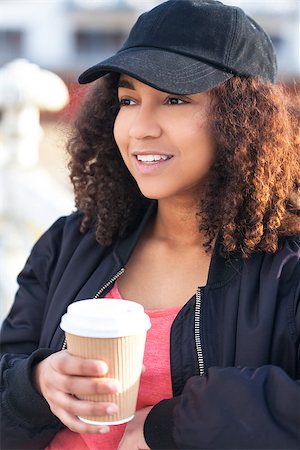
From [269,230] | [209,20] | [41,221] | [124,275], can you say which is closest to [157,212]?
[124,275]

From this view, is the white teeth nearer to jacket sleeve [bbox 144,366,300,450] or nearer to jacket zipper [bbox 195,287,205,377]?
jacket zipper [bbox 195,287,205,377]

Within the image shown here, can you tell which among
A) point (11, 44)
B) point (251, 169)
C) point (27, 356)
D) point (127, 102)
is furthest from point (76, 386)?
point (11, 44)

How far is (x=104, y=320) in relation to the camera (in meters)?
1.50

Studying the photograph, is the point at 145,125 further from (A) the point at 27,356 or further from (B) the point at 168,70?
(A) the point at 27,356

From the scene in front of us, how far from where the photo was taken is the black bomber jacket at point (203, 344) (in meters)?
1.57

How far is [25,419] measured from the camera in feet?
6.35

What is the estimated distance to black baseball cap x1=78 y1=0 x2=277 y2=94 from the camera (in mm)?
1881

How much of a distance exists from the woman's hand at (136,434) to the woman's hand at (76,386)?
0.22 m

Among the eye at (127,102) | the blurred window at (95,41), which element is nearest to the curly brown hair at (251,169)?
the eye at (127,102)

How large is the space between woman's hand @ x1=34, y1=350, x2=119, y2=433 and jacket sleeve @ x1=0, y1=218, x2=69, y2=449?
0.60 ft

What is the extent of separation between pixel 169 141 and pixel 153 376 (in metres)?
0.67

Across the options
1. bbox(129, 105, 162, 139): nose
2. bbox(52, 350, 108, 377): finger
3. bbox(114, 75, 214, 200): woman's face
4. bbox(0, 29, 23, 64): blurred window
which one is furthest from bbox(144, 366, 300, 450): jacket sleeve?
bbox(0, 29, 23, 64): blurred window

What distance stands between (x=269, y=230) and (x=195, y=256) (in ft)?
0.96

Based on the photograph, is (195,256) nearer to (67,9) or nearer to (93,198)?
(93,198)
